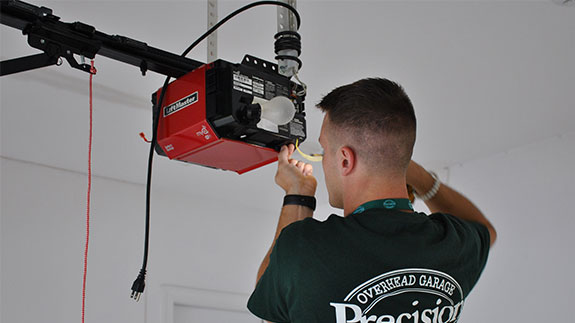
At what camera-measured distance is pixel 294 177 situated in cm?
125

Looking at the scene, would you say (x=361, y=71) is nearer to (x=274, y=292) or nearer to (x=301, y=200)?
(x=301, y=200)

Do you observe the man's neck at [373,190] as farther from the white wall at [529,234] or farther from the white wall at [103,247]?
the white wall at [103,247]

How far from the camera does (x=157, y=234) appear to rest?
10.8ft

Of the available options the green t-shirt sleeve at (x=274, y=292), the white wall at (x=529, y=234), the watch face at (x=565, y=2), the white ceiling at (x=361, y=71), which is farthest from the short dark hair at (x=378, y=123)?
the white wall at (x=529, y=234)

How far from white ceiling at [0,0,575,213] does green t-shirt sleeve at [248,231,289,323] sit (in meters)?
1.02

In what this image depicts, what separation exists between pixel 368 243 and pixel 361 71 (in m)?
1.37

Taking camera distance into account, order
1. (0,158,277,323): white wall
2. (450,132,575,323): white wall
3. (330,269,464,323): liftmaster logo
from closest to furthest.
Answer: (330,269,464,323): liftmaster logo, (450,132,575,323): white wall, (0,158,277,323): white wall

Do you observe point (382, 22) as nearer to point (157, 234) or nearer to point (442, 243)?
point (442, 243)

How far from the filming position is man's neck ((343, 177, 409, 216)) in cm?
110

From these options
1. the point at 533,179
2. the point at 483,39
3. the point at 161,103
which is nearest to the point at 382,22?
the point at 483,39

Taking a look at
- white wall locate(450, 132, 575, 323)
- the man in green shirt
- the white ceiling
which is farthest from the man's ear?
white wall locate(450, 132, 575, 323)

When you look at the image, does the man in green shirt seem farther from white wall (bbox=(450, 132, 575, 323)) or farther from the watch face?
white wall (bbox=(450, 132, 575, 323))

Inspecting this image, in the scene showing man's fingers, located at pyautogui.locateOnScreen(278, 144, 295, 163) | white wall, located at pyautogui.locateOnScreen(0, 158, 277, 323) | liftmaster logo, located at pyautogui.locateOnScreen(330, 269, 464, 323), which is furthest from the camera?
white wall, located at pyautogui.locateOnScreen(0, 158, 277, 323)

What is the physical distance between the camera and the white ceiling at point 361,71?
190 centimetres
